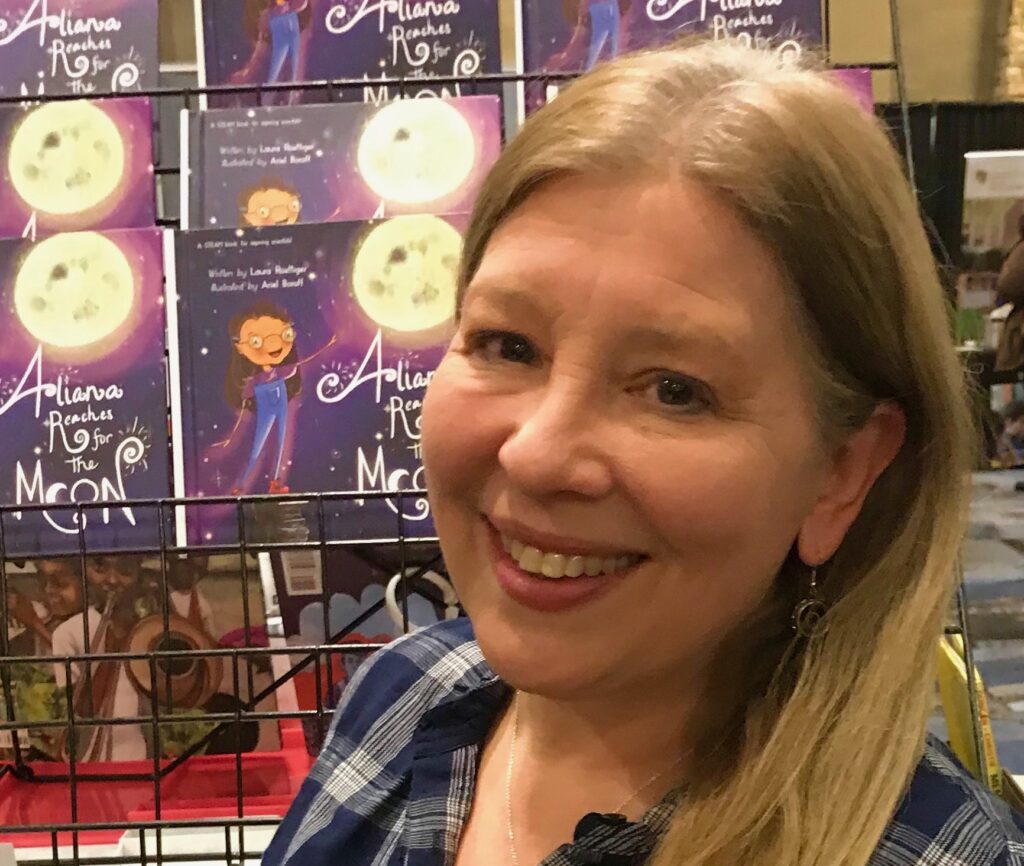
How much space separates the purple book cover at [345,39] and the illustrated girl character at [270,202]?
14 centimetres

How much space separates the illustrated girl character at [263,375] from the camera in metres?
1.04

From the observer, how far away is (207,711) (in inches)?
43.8

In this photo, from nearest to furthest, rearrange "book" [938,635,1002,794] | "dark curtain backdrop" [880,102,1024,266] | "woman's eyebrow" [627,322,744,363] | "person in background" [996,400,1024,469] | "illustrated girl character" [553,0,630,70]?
"woman's eyebrow" [627,322,744,363], "book" [938,635,1002,794], "illustrated girl character" [553,0,630,70], "person in background" [996,400,1024,469], "dark curtain backdrop" [880,102,1024,266]

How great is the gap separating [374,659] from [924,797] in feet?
1.78

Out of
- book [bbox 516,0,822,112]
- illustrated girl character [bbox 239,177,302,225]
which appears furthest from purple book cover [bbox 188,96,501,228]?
book [bbox 516,0,822,112]

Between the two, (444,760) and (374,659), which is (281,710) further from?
(444,760)

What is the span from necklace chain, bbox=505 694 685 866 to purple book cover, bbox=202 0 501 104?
707mm

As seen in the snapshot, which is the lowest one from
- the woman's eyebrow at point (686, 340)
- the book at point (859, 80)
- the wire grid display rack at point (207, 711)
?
the wire grid display rack at point (207, 711)

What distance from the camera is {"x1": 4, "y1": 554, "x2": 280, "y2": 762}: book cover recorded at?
3.57 ft

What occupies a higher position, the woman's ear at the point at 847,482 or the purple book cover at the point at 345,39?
the purple book cover at the point at 345,39

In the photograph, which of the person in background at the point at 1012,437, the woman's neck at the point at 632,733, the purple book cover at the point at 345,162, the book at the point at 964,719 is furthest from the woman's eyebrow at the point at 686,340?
the person in background at the point at 1012,437

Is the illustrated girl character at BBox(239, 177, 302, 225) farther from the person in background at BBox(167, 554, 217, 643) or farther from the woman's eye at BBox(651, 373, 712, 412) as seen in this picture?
the woman's eye at BBox(651, 373, 712, 412)

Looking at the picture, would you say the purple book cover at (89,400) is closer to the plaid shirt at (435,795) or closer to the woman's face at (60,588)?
the woman's face at (60,588)

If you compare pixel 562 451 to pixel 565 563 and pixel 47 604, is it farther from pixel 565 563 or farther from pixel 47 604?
pixel 47 604
